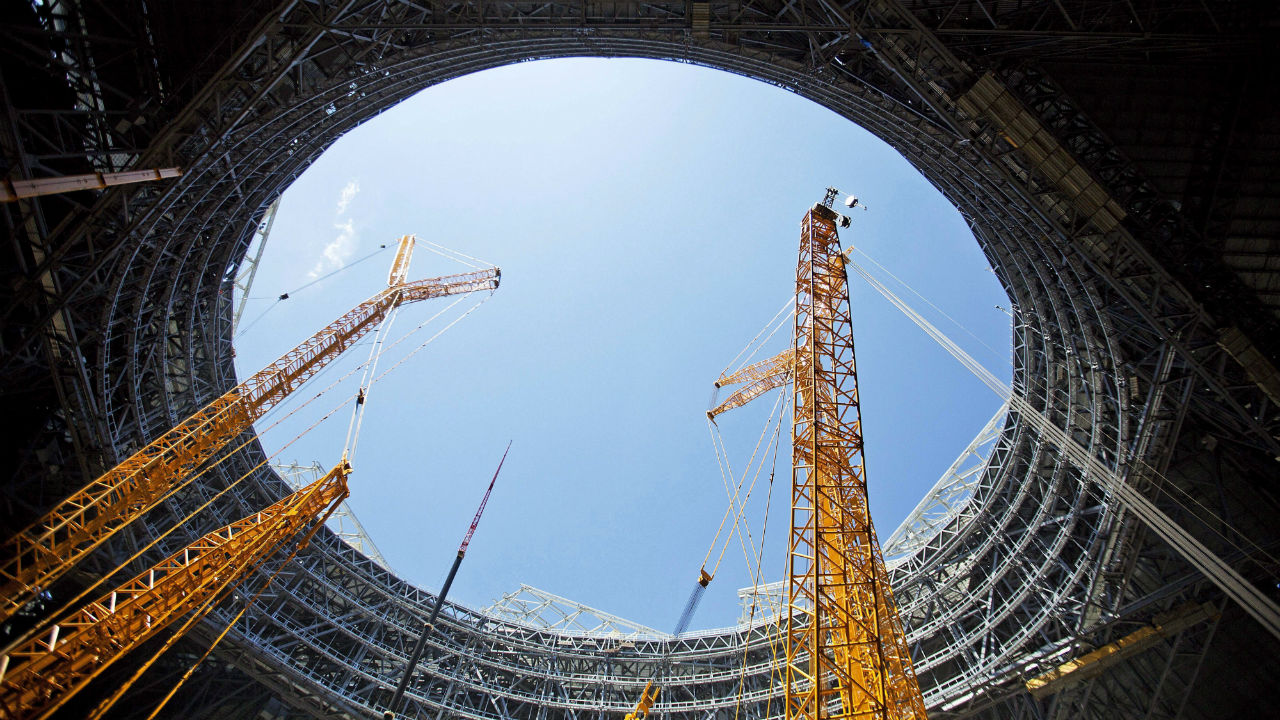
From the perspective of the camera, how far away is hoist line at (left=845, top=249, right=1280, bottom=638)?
1959cm

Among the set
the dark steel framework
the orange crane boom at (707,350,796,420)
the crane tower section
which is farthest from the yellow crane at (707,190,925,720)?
the orange crane boom at (707,350,796,420)

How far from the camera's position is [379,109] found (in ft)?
87.2

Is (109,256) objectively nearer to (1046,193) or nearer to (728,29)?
(728,29)

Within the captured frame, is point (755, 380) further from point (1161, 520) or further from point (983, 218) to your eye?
point (1161, 520)

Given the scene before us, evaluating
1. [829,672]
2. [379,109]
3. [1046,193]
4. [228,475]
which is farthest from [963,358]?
[228,475]

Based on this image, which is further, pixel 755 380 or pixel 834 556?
pixel 755 380

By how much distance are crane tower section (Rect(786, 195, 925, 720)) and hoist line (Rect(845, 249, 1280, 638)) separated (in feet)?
25.2

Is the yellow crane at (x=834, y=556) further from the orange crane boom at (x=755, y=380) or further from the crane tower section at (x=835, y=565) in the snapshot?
the orange crane boom at (x=755, y=380)

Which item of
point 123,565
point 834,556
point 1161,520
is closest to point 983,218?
point 1161,520

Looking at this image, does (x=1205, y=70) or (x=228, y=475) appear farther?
(x=228, y=475)

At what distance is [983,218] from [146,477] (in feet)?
107

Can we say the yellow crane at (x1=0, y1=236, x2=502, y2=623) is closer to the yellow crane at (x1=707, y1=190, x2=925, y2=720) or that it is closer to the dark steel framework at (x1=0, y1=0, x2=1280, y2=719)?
the dark steel framework at (x1=0, y1=0, x2=1280, y2=719)

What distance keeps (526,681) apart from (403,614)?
7810 millimetres

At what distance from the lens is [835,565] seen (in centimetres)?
2134
